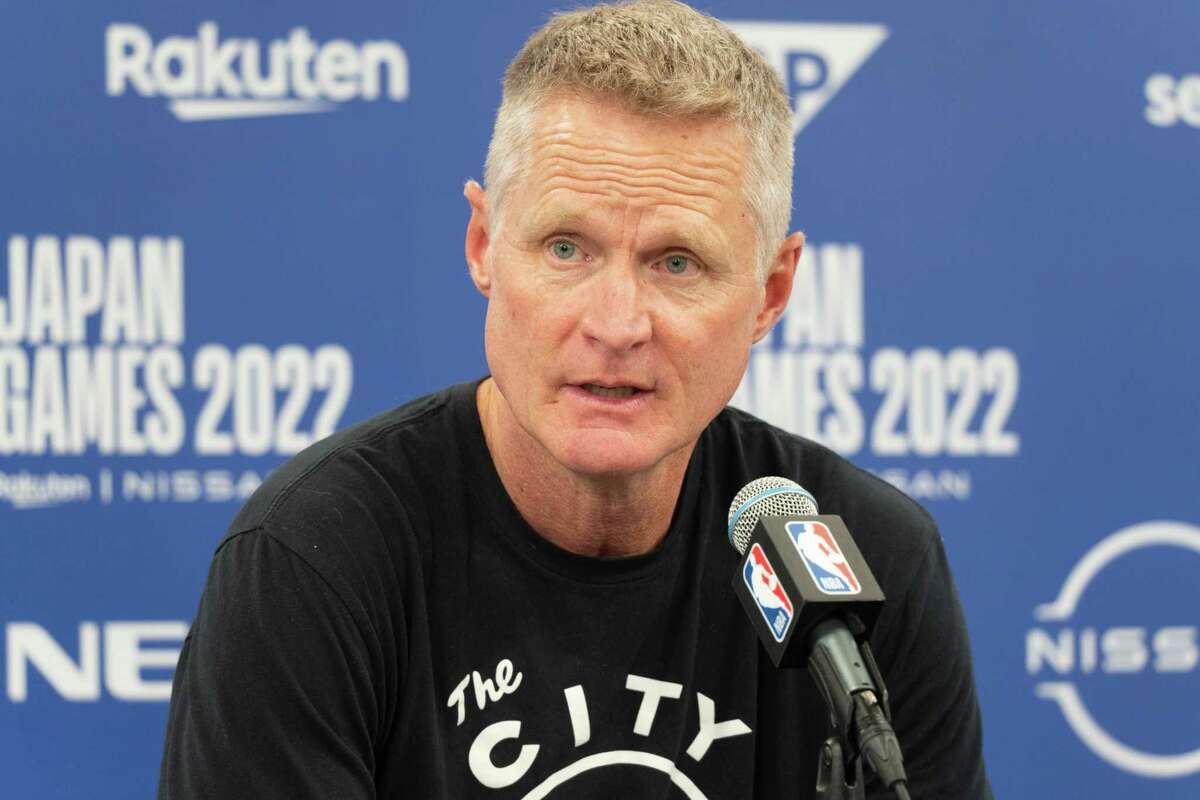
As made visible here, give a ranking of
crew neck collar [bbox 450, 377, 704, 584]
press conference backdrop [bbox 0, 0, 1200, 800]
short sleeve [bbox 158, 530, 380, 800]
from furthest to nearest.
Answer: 1. press conference backdrop [bbox 0, 0, 1200, 800]
2. crew neck collar [bbox 450, 377, 704, 584]
3. short sleeve [bbox 158, 530, 380, 800]

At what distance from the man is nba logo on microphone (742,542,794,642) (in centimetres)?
29

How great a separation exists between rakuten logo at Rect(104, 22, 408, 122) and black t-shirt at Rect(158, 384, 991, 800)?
43.1 inches

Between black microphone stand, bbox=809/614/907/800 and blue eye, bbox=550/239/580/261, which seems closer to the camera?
black microphone stand, bbox=809/614/907/800

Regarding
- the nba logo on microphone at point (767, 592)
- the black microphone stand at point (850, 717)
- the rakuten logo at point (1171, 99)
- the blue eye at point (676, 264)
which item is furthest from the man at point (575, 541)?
the rakuten logo at point (1171, 99)

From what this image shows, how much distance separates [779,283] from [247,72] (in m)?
1.34

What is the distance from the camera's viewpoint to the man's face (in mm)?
1626

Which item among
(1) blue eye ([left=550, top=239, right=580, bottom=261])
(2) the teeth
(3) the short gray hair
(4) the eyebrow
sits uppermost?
(3) the short gray hair

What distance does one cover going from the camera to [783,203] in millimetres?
1811

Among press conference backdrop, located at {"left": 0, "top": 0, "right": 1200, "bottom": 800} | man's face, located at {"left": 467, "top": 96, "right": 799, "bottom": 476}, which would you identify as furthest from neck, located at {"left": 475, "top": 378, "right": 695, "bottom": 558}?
press conference backdrop, located at {"left": 0, "top": 0, "right": 1200, "bottom": 800}

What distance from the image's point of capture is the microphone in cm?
117

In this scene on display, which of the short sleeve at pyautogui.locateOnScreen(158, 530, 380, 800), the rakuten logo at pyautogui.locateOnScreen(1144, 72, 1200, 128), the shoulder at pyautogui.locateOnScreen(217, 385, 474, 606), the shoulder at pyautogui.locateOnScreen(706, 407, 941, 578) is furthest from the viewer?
the rakuten logo at pyautogui.locateOnScreen(1144, 72, 1200, 128)

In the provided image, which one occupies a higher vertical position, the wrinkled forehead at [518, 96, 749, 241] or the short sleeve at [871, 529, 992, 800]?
the wrinkled forehead at [518, 96, 749, 241]

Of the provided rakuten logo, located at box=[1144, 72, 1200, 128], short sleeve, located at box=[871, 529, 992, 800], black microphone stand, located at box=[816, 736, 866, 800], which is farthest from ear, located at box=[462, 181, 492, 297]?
rakuten logo, located at box=[1144, 72, 1200, 128]

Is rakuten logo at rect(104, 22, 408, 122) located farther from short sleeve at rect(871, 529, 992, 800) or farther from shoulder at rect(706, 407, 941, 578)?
short sleeve at rect(871, 529, 992, 800)
